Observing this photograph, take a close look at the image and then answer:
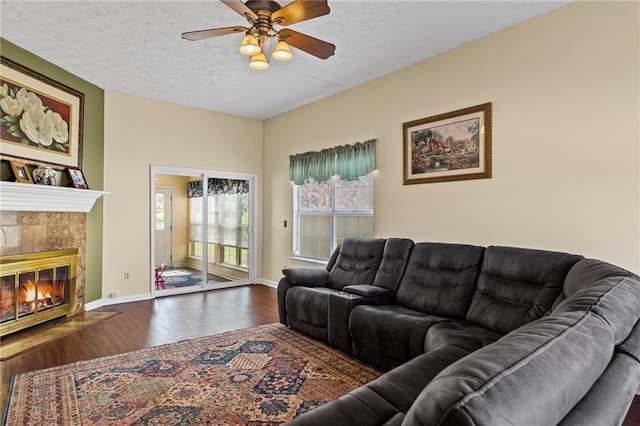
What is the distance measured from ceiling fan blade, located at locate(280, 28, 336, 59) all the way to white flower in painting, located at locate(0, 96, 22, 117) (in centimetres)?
308

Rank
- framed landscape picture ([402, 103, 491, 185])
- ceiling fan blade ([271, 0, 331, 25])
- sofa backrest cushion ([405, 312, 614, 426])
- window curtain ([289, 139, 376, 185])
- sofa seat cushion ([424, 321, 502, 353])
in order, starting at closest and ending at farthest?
sofa backrest cushion ([405, 312, 614, 426]) < sofa seat cushion ([424, 321, 502, 353]) < ceiling fan blade ([271, 0, 331, 25]) < framed landscape picture ([402, 103, 491, 185]) < window curtain ([289, 139, 376, 185])

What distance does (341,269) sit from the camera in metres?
4.13

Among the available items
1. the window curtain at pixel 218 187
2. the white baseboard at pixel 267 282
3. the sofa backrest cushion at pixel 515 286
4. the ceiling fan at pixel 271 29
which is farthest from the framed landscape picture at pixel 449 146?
the window curtain at pixel 218 187

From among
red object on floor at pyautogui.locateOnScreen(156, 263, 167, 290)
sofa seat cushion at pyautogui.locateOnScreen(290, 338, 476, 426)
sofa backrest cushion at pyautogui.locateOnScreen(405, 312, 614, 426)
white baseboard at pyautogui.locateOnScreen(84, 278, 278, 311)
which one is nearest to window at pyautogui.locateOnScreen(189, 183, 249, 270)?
white baseboard at pyautogui.locateOnScreen(84, 278, 278, 311)

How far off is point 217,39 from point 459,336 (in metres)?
3.39

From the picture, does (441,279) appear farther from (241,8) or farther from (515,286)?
(241,8)

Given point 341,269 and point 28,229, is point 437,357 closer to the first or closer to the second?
point 341,269

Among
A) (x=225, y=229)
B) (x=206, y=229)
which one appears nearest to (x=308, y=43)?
(x=206, y=229)

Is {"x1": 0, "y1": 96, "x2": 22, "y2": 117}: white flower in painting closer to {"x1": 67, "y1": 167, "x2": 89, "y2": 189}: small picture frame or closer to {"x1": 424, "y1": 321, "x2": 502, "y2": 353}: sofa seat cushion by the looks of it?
{"x1": 67, "y1": 167, "x2": 89, "y2": 189}: small picture frame

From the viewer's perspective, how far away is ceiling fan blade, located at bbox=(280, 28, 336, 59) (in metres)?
2.84

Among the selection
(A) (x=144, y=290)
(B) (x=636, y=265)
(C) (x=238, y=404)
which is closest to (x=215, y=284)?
(A) (x=144, y=290)

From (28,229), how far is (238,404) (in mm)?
3270

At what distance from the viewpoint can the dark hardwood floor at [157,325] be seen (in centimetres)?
314

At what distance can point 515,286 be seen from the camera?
268 cm
